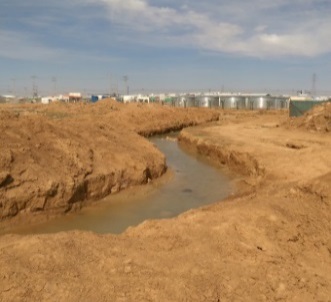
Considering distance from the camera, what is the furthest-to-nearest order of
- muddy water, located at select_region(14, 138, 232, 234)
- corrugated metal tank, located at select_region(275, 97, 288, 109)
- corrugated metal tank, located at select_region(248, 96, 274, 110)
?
1. corrugated metal tank, located at select_region(248, 96, 274, 110)
2. corrugated metal tank, located at select_region(275, 97, 288, 109)
3. muddy water, located at select_region(14, 138, 232, 234)

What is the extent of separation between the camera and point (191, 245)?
681 centimetres

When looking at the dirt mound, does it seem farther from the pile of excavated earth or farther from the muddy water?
the muddy water

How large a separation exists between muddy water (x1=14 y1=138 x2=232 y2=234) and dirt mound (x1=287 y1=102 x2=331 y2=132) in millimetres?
10633

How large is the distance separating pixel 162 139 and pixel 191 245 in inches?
1027

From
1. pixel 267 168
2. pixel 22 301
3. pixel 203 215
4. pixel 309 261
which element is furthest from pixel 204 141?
pixel 22 301

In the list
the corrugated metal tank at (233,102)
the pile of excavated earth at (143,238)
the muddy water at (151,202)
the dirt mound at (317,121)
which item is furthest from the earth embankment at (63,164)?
the corrugated metal tank at (233,102)

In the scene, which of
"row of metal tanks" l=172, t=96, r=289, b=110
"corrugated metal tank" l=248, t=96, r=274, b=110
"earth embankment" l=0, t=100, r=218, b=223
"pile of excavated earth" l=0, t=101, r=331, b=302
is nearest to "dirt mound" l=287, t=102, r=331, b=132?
"pile of excavated earth" l=0, t=101, r=331, b=302

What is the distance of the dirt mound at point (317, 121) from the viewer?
26.5 metres

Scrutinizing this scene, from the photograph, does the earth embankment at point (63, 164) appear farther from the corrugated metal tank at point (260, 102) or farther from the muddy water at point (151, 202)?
the corrugated metal tank at point (260, 102)

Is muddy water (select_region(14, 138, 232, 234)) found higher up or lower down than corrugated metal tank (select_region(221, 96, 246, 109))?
lower down

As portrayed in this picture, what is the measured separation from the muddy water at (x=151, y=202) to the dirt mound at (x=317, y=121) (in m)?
10.6

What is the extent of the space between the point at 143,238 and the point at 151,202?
6409mm

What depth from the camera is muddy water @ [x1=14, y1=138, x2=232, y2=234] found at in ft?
37.7

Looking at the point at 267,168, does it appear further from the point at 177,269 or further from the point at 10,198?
the point at 177,269
